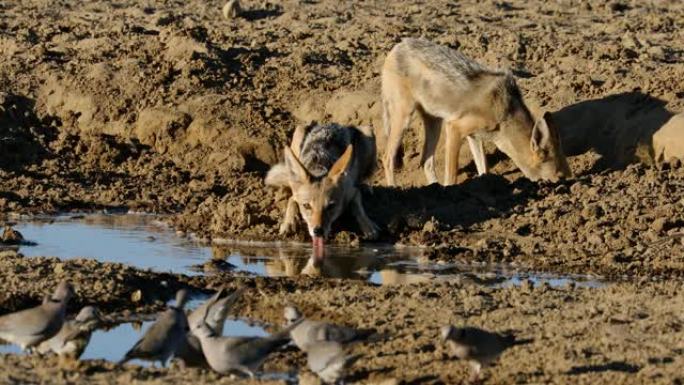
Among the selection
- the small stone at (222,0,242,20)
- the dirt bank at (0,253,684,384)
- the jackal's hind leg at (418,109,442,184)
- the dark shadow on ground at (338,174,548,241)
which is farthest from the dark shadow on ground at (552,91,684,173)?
the small stone at (222,0,242,20)

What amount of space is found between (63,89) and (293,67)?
2.75 m

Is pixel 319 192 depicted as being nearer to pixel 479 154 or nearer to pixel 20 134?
pixel 479 154

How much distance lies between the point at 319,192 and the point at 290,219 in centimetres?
64

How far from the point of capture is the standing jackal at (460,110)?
17.6 meters

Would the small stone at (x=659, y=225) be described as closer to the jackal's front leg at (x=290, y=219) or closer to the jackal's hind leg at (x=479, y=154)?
the jackal's front leg at (x=290, y=219)

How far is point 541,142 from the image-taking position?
17.5 m

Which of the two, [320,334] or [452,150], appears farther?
Result: [452,150]

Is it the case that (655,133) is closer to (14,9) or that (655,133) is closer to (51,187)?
(51,187)

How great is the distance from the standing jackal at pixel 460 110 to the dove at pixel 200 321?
22.6ft

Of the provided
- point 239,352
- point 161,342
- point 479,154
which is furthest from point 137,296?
point 479,154

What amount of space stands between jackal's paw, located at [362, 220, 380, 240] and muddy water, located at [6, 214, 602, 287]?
6.7 inches

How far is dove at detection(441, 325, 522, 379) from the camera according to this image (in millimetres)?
9906

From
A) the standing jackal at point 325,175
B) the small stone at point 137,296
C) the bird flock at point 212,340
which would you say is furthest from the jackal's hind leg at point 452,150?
the bird flock at point 212,340

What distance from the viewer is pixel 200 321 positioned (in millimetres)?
10523
